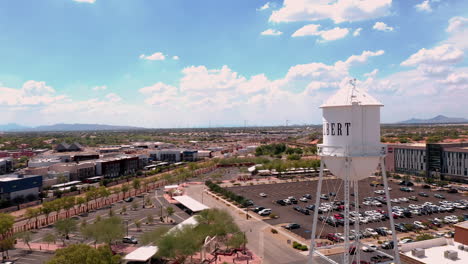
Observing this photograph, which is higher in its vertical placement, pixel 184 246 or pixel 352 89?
pixel 352 89

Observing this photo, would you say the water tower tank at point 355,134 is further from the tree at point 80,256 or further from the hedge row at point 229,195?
the hedge row at point 229,195

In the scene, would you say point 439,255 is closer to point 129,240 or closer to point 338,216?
point 338,216

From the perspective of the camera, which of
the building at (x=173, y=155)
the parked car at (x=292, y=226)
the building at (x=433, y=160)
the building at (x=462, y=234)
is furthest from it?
the building at (x=173, y=155)

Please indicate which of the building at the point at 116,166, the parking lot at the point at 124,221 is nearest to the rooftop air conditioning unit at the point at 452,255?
the parking lot at the point at 124,221

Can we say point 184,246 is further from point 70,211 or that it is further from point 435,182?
Answer: point 435,182

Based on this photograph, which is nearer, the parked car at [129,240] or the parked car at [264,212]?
the parked car at [129,240]

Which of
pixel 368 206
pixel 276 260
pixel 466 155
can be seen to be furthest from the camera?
pixel 466 155

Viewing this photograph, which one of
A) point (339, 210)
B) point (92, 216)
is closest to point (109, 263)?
point (92, 216)

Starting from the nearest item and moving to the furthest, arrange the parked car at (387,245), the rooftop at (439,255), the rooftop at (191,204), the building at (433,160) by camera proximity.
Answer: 1. the rooftop at (439,255)
2. the parked car at (387,245)
3. the rooftop at (191,204)
4. the building at (433,160)
